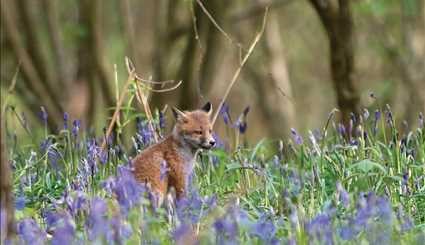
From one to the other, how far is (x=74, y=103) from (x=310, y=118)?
13909mm

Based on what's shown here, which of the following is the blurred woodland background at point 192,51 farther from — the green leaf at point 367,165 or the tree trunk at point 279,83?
the green leaf at point 367,165

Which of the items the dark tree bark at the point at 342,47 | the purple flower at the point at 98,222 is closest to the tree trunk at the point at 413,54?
the dark tree bark at the point at 342,47

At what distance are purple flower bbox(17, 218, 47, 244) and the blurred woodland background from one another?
3839 mm

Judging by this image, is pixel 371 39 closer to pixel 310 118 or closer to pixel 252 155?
pixel 310 118

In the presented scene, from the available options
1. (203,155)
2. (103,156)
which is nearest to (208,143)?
(103,156)

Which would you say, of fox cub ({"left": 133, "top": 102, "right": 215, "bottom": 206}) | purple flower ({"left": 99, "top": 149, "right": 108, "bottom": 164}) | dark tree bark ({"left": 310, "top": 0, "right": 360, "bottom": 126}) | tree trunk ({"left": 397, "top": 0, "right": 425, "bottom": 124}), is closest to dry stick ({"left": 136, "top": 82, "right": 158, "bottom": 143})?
fox cub ({"left": 133, "top": 102, "right": 215, "bottom": 206})

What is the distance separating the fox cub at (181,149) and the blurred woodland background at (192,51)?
6.22 feet

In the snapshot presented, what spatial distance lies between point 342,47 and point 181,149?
3101mm

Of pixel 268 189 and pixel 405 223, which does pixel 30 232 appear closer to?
pixel 405 223

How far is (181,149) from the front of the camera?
7457 mm

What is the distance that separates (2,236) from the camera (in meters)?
5.07

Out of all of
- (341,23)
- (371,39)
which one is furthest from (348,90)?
(371,39)

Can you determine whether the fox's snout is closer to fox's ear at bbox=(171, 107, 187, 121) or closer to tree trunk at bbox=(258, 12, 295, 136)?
fox's ear at bbox=(171, 107, 187, 121)

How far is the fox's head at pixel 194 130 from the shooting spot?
745cm
